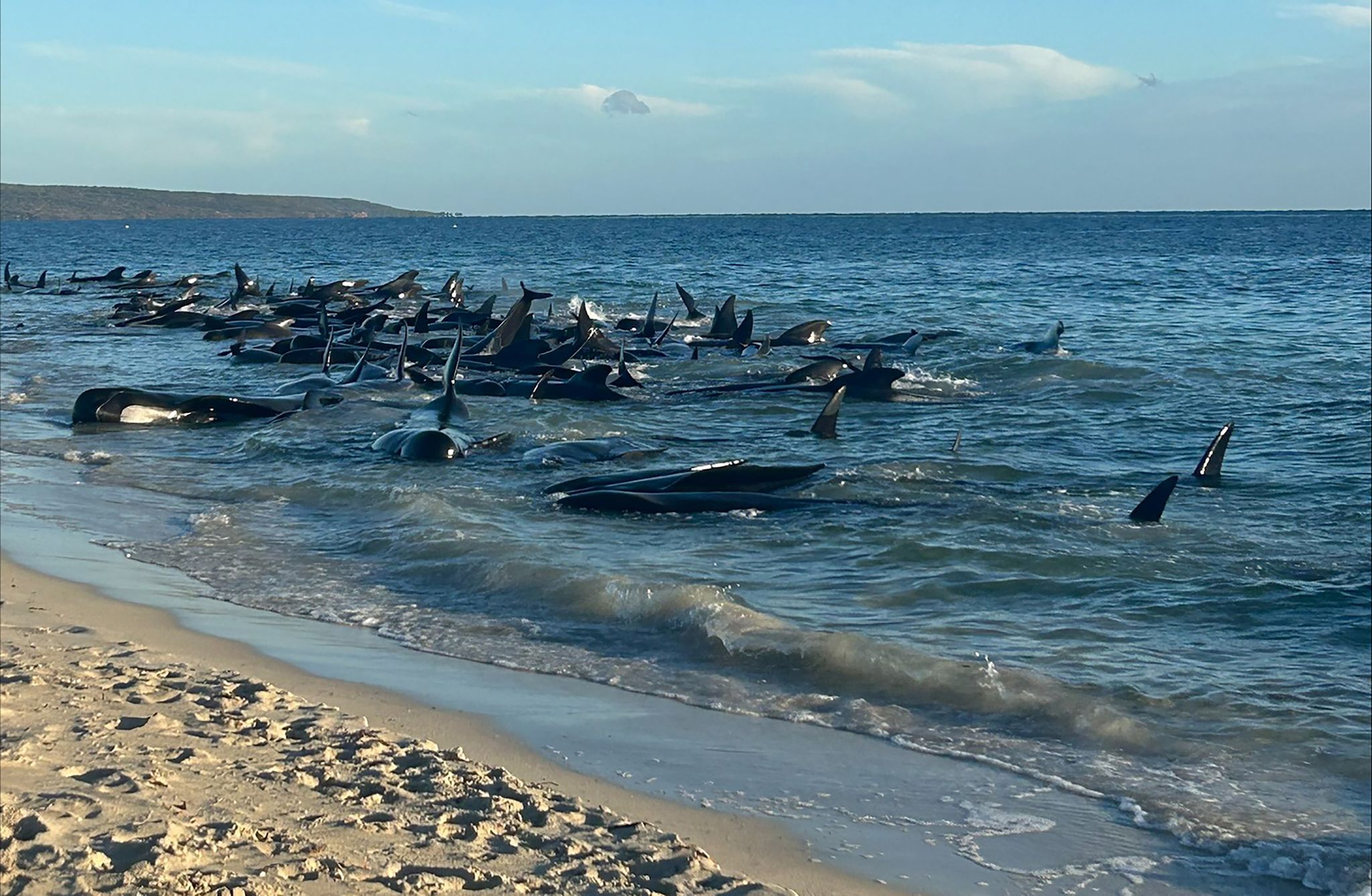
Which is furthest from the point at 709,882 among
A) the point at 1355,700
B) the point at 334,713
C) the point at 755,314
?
the point at 755,314

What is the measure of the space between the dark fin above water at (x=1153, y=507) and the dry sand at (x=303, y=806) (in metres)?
5.90

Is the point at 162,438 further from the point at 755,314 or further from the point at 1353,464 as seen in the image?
the point at 755,314

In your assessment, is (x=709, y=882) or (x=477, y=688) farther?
(x=477, y=688)

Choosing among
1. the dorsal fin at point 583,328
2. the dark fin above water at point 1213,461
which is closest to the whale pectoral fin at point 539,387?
the dorsal fin at point 583,328

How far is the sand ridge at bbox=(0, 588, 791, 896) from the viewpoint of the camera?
3990 mm

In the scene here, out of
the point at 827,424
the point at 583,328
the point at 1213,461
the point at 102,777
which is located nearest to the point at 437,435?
the point at 827,424

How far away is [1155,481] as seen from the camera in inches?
461

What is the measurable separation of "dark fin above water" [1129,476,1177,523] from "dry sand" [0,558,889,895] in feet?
19.3

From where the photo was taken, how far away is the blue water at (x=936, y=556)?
5.96m

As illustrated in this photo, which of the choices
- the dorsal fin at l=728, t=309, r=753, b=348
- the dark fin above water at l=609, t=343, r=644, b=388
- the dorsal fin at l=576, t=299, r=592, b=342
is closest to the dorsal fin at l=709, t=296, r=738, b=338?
the dorsal fin at l=728, t=309, r=753, b=348

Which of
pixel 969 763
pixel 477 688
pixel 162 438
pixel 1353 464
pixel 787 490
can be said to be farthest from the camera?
pixel 162 438

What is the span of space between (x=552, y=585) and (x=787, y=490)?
330 cm

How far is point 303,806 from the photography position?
4578 mm

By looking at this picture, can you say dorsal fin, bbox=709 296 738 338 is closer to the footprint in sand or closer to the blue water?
the blue water
